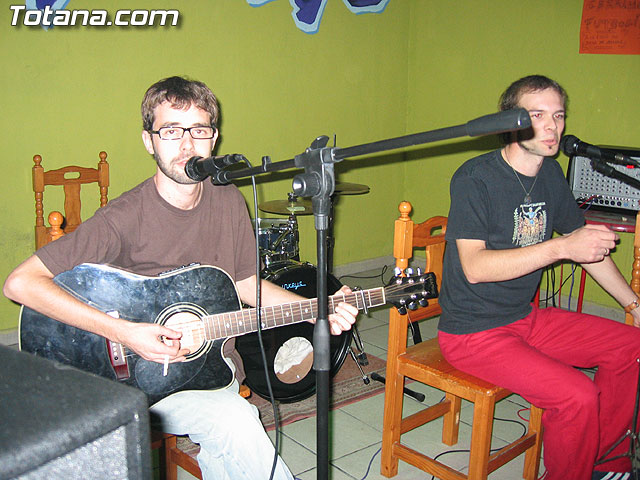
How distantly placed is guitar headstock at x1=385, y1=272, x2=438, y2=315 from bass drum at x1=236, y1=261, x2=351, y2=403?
83 cm

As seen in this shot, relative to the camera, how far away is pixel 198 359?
1782 millimetres

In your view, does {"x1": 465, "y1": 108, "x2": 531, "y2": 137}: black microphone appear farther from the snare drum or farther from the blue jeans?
the snare drum

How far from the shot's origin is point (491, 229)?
81.1 inches

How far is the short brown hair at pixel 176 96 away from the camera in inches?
70.7

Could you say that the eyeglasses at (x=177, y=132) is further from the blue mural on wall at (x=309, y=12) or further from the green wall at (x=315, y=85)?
the blue mural on wall at (x=309, y=12)

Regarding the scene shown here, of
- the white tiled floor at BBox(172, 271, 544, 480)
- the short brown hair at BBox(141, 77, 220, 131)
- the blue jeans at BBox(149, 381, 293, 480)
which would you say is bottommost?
the white tiled floor at BBox(172, 271, 544, 480)

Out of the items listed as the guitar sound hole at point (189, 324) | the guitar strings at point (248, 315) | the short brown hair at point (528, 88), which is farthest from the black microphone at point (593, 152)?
the guitar sound hole at point (189, 324)

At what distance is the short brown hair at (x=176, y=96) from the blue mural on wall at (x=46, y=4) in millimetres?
1970

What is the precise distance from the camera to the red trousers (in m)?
1.83

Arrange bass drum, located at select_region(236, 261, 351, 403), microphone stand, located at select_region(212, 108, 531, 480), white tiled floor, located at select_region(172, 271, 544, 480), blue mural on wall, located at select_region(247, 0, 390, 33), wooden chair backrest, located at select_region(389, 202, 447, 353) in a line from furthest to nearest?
blue mural on wall, located at select_region(247, 0, 390, 33) < bass drum, located at select_region(236, 261, 351, 403) < white tiled floor, located at select_region(172, 271, 544, 480) < wooden chair backrest, located at select_region(389, 202, 447, 353) < microphone stand, located at select_region(212, 108, 531, 480)

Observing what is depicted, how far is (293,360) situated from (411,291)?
1055 millimetres

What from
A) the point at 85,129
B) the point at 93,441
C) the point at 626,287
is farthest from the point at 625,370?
the point at 85,129

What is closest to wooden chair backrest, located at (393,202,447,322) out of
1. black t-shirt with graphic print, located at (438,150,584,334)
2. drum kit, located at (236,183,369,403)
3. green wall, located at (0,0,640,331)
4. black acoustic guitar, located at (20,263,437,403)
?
black t-shirt with graphic print, located at (438,150,584,334)

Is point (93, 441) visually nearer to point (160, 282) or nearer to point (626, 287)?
point (160, 282)
